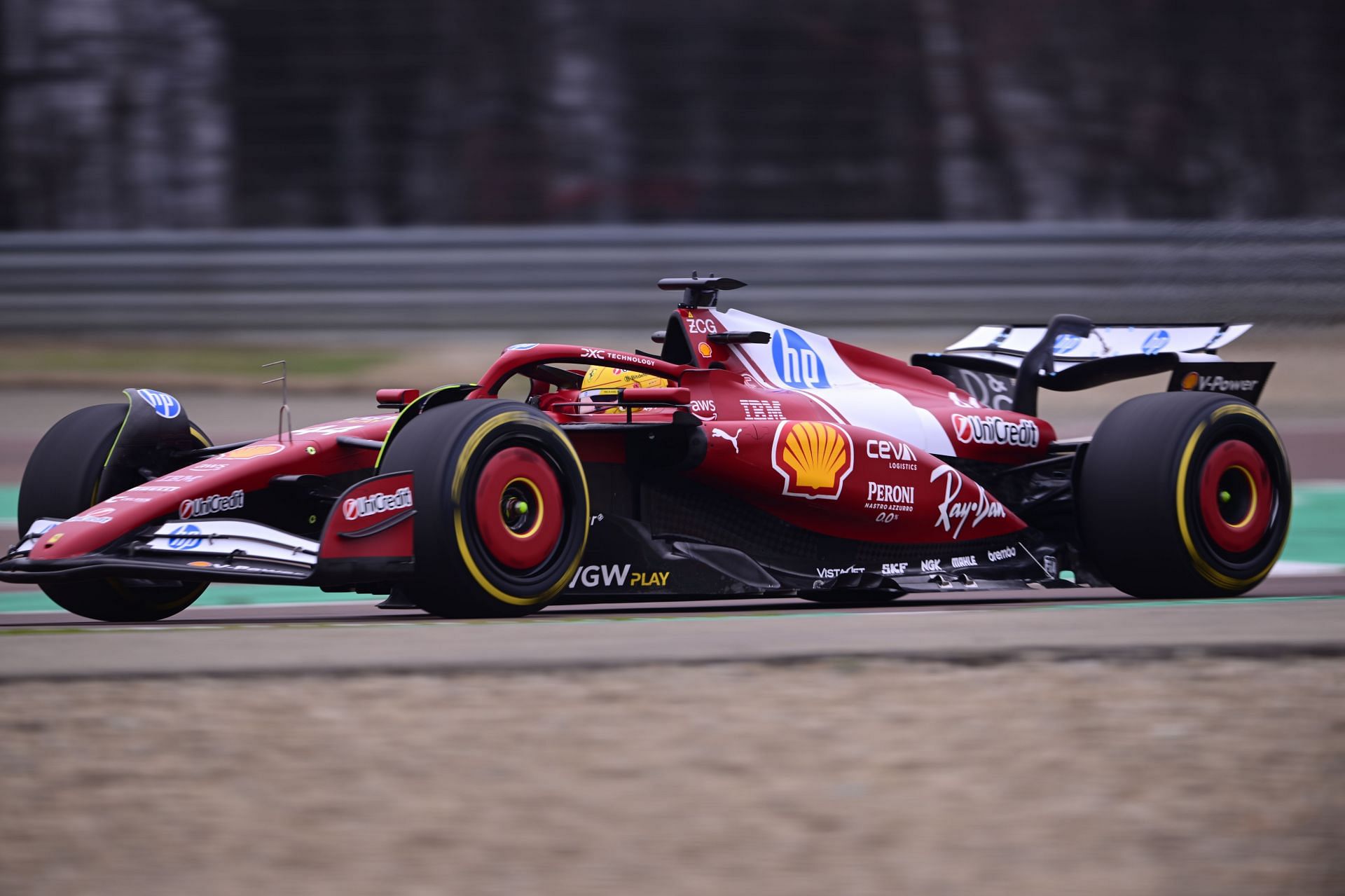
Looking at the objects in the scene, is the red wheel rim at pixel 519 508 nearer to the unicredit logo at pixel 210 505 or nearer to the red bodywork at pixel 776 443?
the red bodywork at pixel 776 443

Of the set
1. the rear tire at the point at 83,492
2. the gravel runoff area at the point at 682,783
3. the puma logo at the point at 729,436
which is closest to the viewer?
the gravel runoff area at the point at 682,783

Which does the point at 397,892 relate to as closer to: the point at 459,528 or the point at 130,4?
the point at 459,528

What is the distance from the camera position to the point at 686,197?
12.8 metres

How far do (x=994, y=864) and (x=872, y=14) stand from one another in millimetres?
10125

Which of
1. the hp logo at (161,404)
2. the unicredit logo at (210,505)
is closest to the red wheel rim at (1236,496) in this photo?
the unicredit logo at (210,505)

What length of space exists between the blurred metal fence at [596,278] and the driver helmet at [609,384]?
18.3 feet

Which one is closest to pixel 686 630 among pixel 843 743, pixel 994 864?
pixel 843 743

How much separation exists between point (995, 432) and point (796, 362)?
90 centimetres

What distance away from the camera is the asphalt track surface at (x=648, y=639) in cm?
468

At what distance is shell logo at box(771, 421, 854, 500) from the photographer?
650cm

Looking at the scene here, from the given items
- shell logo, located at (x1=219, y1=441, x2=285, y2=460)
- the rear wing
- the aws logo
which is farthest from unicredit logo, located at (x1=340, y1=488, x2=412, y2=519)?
the rear wing

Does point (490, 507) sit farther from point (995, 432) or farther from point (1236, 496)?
point (1236, 496)

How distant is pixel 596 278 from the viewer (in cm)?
1226

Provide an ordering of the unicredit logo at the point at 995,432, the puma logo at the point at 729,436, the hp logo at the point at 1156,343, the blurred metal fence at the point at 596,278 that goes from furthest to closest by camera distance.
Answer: the blurred metal fence at the point at 596,278
the hp logo at the point at 1156,343
the unicredit logo at the point at 995,432
the puma logo at the point at 729,436
